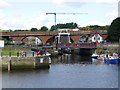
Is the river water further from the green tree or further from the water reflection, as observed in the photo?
the green tree

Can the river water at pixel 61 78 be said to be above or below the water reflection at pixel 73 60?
below

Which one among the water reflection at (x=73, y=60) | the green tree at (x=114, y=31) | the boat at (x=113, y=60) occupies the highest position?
the green tree at (x=114, y=31)

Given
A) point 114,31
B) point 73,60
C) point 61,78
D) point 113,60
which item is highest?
point 114,31

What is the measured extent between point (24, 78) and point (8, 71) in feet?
32.6

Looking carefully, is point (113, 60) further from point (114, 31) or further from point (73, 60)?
point (114, 31)

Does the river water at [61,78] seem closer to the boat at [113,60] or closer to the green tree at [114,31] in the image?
the boat at [113,60]

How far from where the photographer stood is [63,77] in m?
76.1

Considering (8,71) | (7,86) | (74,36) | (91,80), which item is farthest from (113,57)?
(74,36)

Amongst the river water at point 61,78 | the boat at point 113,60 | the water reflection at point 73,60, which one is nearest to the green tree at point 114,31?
the water reflection at point 73,60

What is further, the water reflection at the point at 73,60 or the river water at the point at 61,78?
the water reflection at the point at 73,60

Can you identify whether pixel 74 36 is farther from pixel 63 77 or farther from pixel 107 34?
pixel 63 77

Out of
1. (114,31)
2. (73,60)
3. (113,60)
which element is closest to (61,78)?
(113,60)

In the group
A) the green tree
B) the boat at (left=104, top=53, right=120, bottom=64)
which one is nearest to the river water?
the boat at (left=104, top=53, right=120, bottom=64)

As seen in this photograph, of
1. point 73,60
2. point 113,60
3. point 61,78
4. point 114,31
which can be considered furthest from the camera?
point 114,31
